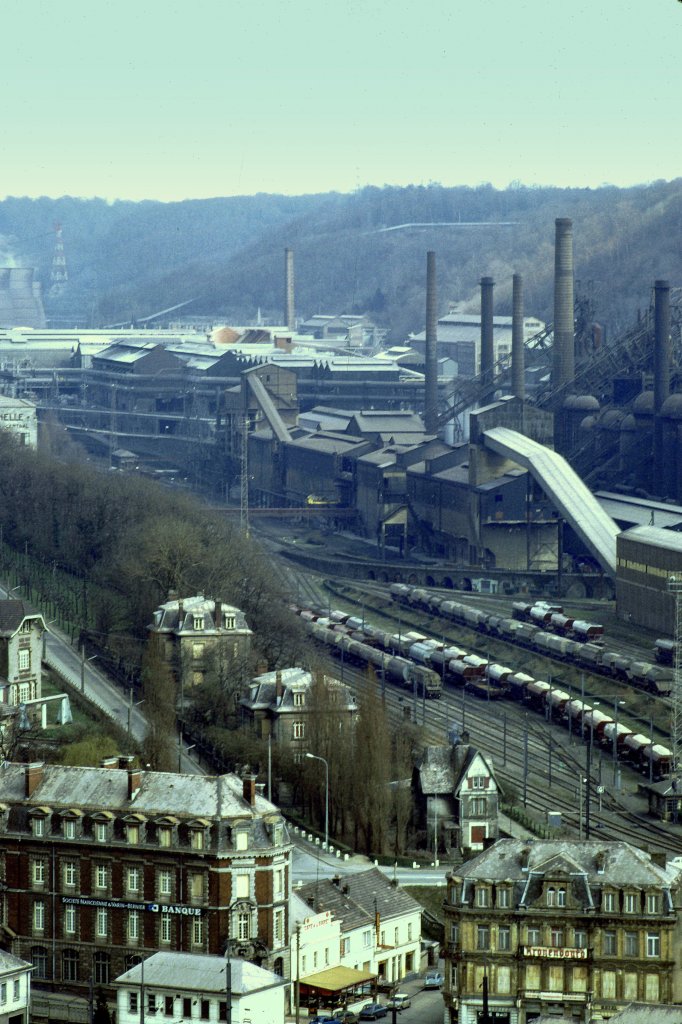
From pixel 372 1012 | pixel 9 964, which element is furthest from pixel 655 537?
pixel 9 964

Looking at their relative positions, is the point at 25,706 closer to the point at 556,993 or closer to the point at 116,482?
the point at 556,993

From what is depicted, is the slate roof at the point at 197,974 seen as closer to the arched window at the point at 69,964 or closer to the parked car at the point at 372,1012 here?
the parked car at the point at 372,1012

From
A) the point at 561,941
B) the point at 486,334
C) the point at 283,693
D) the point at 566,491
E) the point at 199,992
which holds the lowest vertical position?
the point at 199,992

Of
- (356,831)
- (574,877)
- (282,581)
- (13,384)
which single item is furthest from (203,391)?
(574,877)

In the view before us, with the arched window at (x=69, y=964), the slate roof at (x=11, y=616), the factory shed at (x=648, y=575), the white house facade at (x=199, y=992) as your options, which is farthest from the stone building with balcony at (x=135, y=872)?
the factory shed at (x=648, y=575)

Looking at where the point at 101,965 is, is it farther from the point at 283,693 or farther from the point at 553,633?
the point at 553,633
